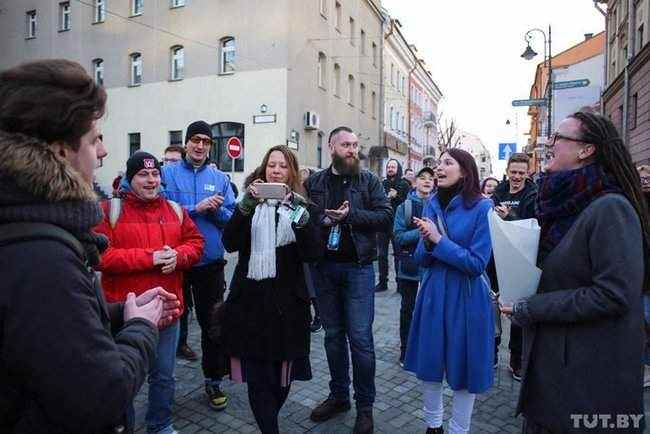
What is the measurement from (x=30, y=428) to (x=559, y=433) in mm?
2056

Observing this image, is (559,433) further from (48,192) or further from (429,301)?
(48,192)

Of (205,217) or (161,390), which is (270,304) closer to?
(161,390)

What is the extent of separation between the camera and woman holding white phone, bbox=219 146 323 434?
305 centimetres

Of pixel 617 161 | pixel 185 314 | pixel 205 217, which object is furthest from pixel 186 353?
pixel 617 161

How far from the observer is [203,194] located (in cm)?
433

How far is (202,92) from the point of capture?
20.5m

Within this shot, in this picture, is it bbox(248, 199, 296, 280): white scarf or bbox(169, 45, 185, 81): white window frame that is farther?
bbox(169, 45, 185, 81): white window frame

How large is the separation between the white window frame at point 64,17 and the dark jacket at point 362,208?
25440mm

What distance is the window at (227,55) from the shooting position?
20.0 meters

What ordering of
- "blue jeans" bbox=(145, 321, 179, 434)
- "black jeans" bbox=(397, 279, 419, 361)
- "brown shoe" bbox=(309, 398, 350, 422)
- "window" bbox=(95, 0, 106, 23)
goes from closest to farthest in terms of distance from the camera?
"blue jeans" bbox=(145, 321, 179, 434) → "brown shoe" bbox=(309, 398, 350, 422) → "black jeans" bbox=(397, 279, 419, 361) → "window" bbox=(95, 0, 106, 23)

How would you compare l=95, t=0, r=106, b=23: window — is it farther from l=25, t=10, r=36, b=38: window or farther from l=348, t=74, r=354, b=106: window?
l=348, t=74, r=354, b=106: window

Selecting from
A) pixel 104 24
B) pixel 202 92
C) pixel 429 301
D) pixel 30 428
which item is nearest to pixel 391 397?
pixel 429 301

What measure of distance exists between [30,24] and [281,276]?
95.7 ft

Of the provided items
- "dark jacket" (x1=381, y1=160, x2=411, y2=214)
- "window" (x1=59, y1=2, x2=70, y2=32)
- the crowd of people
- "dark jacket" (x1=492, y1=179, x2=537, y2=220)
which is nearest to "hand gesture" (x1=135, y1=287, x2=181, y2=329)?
the crowd of people
